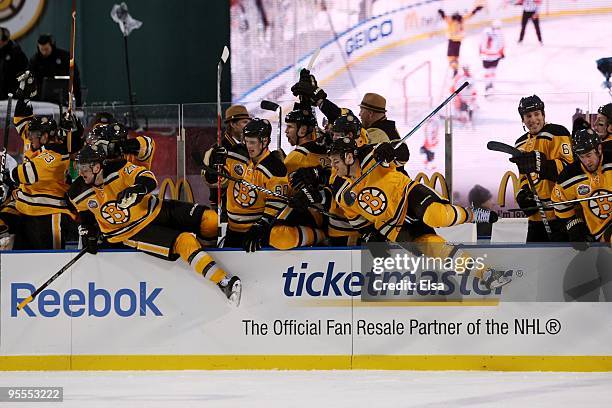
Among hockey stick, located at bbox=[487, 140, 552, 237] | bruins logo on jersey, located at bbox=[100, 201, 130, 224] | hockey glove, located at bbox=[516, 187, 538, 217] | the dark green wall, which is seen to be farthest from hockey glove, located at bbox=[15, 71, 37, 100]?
the dark green wall

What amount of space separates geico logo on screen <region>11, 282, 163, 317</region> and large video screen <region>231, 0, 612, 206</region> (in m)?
3.52

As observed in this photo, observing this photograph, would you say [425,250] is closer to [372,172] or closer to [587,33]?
[372,172]

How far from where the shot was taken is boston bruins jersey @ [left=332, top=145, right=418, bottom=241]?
6984 millimetres

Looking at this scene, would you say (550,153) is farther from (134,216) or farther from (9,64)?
(9,64)

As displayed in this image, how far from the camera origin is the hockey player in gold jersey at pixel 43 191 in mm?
7965

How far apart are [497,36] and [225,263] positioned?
475 centimetres

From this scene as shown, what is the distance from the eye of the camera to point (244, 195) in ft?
24.6

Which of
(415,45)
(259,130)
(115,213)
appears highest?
(415,45)

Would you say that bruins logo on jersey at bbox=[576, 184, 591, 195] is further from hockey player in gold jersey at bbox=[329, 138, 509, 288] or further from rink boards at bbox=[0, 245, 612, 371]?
hockey player in gold jersey at bbox=[329, 138, 509, 288]

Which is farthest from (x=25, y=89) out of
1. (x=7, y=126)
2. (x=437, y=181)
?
(x=437, y=181)

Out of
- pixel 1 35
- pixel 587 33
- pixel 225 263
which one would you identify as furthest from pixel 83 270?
pixel 587 33

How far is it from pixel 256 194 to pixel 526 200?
152cm

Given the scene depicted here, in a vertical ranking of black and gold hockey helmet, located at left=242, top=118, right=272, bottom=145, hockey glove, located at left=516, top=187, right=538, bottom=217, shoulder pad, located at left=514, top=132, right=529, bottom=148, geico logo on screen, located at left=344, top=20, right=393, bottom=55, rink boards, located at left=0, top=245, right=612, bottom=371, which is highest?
geico logo on screen, located at left=344, top=20, right=393, bottom=55

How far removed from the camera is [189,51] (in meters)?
13.6
